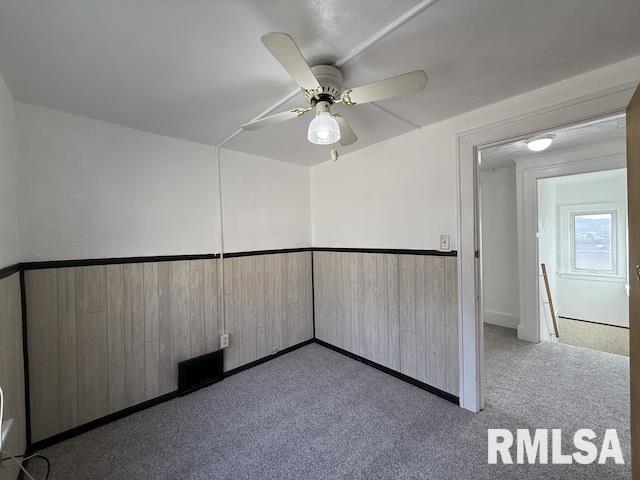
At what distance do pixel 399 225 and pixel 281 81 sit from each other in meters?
1.56

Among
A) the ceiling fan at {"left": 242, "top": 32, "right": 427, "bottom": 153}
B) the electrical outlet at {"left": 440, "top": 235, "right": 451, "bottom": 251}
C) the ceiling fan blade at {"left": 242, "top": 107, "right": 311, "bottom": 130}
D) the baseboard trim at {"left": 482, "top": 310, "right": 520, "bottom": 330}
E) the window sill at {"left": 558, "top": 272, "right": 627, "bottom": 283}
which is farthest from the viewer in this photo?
the window sill at {"left": 558, "top": 272, "right": 627, "bottom": 283}

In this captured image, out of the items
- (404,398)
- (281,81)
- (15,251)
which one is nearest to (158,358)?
(15,251)

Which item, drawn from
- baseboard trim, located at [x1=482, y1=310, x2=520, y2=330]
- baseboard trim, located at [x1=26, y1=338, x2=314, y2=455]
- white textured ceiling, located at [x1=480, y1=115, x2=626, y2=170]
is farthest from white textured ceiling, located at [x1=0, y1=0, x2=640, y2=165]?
baseboard trim, located at [x1=482, y1=310, x2=520, y2=330]

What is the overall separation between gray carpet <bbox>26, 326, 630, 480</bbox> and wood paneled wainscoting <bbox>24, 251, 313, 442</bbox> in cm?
22

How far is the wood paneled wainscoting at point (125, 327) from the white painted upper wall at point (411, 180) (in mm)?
1137

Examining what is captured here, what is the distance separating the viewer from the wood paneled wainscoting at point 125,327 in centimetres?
168

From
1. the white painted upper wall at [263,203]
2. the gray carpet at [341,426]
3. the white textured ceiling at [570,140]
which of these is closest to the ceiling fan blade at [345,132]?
the white textured ceiling at [570,140]

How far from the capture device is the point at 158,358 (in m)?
2.12

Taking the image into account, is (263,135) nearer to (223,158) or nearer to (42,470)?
(223,158)

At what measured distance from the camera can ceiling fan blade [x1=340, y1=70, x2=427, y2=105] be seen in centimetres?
107

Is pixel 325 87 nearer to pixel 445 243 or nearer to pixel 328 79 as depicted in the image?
pixel 328 79

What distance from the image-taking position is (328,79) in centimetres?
132

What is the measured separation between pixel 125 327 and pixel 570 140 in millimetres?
4599

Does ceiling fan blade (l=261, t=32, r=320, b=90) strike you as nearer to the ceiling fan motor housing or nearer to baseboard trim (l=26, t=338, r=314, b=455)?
the ceiling fan motor housing
